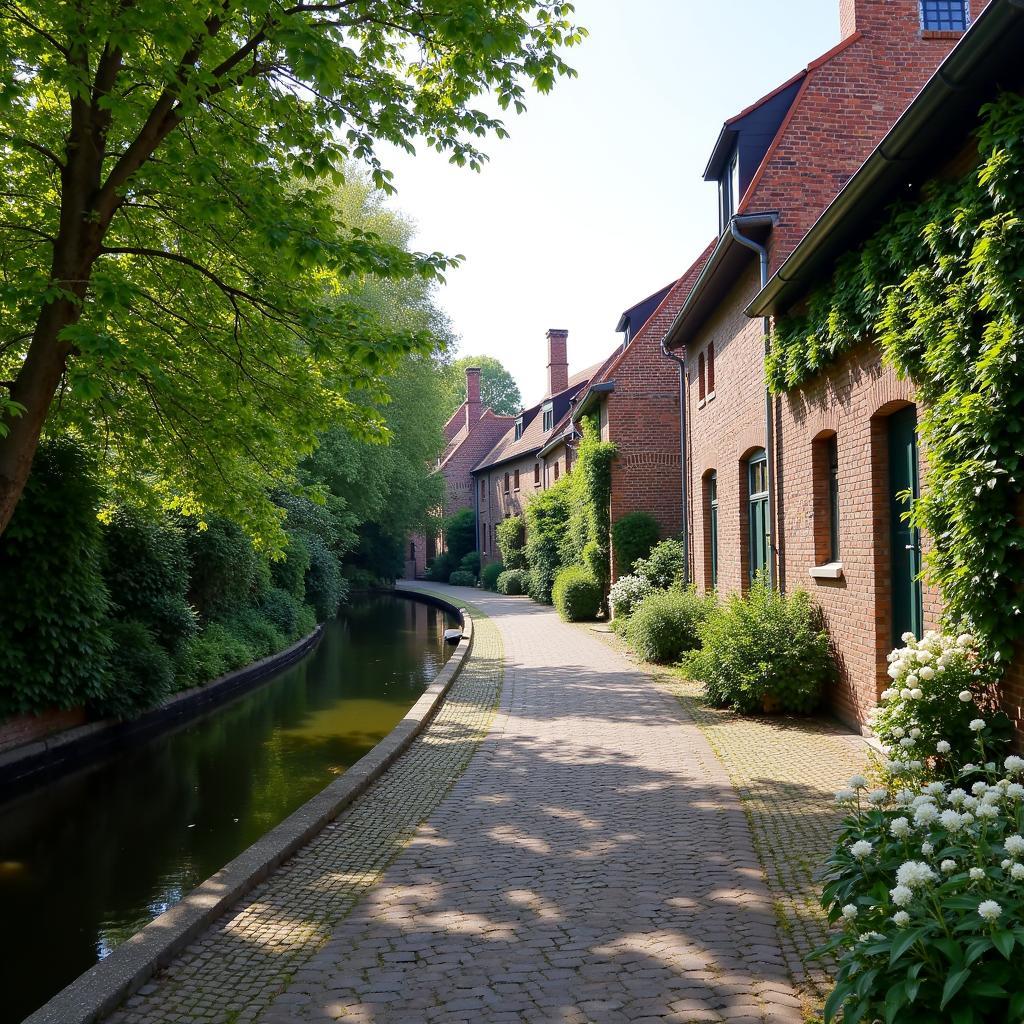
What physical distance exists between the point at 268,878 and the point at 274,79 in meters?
6.40

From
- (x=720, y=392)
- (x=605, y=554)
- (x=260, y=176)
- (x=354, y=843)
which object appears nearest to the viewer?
(x=354, y=843)

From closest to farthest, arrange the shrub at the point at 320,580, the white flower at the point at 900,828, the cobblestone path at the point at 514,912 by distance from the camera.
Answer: the white flower at the point at 900,828 < the cobblestone path at the point at 514,912 < the shrub at the point at 320,580

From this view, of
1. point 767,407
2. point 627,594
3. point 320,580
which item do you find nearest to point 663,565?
point 627,594

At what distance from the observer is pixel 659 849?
17.5ft

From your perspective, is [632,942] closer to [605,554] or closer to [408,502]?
[605,554]

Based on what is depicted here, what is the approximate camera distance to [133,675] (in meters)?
11.1

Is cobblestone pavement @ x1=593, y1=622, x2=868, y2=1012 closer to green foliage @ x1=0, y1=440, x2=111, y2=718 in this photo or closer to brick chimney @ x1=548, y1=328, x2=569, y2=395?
green foliage @ x1=0, y1=440, x2=111, y2=718

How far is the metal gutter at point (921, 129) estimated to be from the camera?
493 centimetres

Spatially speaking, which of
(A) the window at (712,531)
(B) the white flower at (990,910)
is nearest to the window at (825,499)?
(A) the window at (712,531)

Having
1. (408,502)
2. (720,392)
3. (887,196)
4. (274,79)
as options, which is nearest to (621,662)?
(720,392)

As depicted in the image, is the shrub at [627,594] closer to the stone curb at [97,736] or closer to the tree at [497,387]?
the stone curb at [97,736]

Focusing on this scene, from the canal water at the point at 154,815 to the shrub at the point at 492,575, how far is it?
21.6 m

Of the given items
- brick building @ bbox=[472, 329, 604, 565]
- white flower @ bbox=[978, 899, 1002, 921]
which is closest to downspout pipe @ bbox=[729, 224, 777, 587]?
white flower @ bbox=[978, 899, 1002, 921]

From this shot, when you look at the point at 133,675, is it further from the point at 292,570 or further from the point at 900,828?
the point at 900,828
